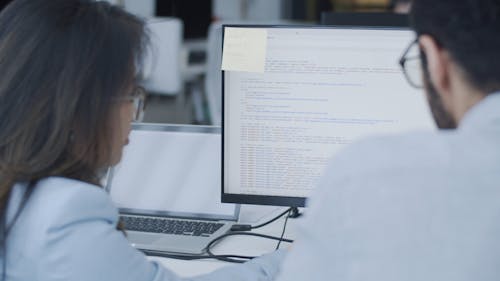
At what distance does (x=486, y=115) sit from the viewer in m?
0.77

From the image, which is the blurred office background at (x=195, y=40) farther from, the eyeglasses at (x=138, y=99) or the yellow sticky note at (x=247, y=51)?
the eyeglasses at (x=138, y=99)

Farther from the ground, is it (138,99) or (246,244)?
(138,99)

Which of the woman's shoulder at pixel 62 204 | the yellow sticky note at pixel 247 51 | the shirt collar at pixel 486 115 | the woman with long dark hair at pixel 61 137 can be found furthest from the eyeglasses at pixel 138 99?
the shirt collar at pixel 486 115

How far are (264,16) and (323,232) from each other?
23.0 feet

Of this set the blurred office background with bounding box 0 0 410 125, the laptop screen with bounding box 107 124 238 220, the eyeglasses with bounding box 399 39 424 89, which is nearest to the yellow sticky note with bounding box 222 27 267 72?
the laptop screen with bounding box 107 124 238 220

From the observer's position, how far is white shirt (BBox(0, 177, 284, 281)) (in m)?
0.96

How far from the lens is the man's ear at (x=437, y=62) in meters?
0.83

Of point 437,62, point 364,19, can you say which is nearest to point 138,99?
point 437,62

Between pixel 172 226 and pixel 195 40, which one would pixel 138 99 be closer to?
pixel 172 226

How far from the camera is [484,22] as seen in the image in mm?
779

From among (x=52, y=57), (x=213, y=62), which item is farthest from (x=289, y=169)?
(x=213, y=62)

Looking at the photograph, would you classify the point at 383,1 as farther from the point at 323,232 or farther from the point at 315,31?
the point at 323,232

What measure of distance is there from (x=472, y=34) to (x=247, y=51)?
0.72m

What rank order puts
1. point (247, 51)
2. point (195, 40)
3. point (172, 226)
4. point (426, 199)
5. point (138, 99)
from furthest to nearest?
point (195, 40)
point (172, 226)
point (247, 51)
point (138, 99)
point (426, 199)
